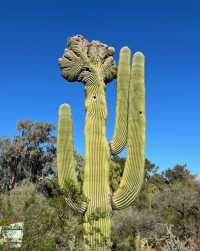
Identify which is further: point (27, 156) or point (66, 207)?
point (27, 156)

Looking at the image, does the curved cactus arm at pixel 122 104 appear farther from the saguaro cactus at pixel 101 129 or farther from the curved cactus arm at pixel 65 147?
the curved cactus arm at pixel 65 147

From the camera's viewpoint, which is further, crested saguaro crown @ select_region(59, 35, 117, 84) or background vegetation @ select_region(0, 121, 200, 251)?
crested saguaro crown @ select_region(59, 35, 117, 84)

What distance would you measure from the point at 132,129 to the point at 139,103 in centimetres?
58

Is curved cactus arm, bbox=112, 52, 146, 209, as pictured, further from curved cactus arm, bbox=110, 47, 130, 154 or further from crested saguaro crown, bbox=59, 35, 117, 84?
crested saguaro crown, bbox=59, 35, 117, 84

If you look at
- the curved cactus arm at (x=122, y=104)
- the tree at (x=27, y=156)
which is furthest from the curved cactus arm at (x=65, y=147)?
the tree at (x=27, y=156)

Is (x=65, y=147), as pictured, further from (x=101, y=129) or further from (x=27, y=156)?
(x=27, y=156)

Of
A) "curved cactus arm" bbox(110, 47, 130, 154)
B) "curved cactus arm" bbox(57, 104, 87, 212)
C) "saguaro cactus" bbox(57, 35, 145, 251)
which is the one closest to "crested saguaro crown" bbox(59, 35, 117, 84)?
"saguaro cactus" bbox(57, 35, 145, 251)

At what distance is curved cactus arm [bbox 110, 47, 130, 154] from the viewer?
912 centimetres

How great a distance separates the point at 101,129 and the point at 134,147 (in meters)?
0.81

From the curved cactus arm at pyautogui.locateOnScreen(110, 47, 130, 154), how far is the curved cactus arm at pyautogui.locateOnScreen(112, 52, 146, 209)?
1.02 ft

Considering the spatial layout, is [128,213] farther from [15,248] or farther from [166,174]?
[166,174]

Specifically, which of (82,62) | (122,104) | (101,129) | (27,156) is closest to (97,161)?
(101,129)

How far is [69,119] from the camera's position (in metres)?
8.92

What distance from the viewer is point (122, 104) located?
9.35 meters
